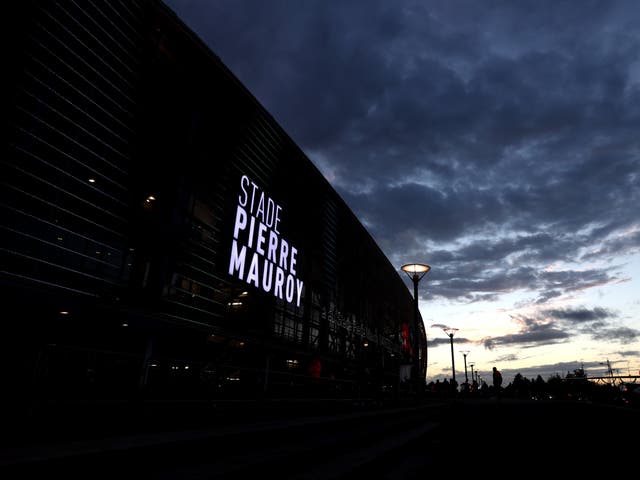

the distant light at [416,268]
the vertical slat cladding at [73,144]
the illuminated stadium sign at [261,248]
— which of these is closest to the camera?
the vertical slat cladding at [73,144]

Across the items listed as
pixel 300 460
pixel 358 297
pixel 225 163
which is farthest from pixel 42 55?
pixel 358 297

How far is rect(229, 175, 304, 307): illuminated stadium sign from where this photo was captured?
14.1m

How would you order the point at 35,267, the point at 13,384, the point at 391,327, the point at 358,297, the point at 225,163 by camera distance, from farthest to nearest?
the point at 391,327
the point at 358,297
the point at 225,163
the point at 35,267
the point at 13,384

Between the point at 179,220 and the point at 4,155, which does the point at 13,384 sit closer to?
the point at 4,155

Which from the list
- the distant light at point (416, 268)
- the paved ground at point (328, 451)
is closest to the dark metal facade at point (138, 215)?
the paved ground at point (328, 451)

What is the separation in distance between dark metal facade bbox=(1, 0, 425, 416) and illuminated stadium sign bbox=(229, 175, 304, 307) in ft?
0.25

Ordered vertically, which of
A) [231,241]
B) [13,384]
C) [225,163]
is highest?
[225,163]

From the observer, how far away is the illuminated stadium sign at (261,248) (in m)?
14.1

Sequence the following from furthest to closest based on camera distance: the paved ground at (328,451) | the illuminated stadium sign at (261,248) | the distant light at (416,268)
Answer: the distant light at (416,268), the illuminated stadium sign at (261,248), the paved ground at (328,451)

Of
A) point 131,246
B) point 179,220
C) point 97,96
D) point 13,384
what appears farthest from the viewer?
point 179,220

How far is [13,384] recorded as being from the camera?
18.3 ft

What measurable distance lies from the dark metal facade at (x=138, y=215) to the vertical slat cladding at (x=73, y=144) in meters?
0.03

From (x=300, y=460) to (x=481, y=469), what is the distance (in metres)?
2.79

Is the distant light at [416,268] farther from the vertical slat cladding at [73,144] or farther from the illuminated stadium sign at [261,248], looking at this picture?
the vertical slat cladding at [73,144]
